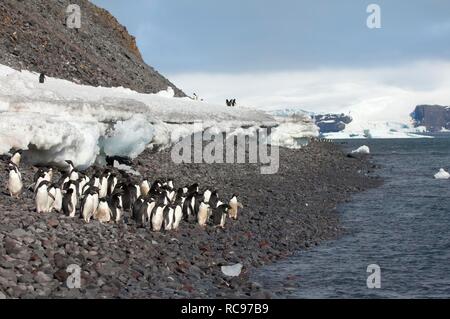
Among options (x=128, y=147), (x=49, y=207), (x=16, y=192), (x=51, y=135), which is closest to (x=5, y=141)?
(x=51, y=135)

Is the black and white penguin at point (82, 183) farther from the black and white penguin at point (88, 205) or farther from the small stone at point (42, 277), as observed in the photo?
the small stone at point (42, 277)

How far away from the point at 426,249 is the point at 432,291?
5357 mm

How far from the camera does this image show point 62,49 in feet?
155

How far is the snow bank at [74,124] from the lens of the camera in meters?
19.8

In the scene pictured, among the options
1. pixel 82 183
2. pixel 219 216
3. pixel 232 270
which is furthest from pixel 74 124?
pixel 232 270

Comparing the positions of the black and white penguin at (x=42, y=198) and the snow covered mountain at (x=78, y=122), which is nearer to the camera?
the black and white penguin at (x=42, y=198)

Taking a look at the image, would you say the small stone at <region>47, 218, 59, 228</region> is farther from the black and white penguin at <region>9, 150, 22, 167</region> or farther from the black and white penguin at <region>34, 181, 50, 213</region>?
the black and white penguin at <region>9, 150, 22, 167</region>

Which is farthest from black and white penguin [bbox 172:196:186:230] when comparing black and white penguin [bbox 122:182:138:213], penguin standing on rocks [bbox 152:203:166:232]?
black and white penguin [bbox 122:182:138:213]

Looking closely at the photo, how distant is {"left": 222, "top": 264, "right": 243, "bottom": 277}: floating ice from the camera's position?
1500cm

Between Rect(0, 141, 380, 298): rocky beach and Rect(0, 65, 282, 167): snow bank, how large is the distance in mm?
1127

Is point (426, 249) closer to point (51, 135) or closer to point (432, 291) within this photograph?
point (432, 291)

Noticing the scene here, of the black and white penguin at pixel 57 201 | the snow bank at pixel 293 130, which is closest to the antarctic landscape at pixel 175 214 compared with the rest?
the black and white penguin at pixel 57 201

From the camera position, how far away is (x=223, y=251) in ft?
55.8

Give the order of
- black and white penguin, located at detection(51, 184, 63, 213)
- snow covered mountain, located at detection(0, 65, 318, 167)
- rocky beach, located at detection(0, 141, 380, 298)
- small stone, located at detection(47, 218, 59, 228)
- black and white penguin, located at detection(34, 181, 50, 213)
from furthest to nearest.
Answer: snow covered mountain, located at detection(0, 65, 318, 167) < black and white penguin, located at detection(51, 184, 63, 213) < black and white penguin, located at detection(34, 181, 50, 213) < small stone, located at detection(47, 218, 59, 228) < rocky beach, located at detection(0, 141, 380, 298)
